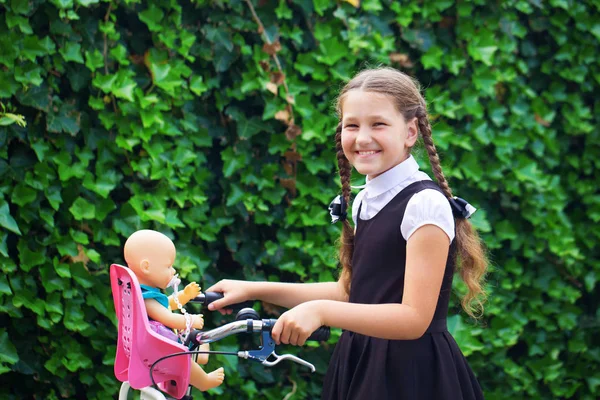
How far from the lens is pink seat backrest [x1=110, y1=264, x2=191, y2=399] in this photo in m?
1.83

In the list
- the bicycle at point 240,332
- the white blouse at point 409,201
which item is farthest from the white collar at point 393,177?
the bicycle at point 240,332

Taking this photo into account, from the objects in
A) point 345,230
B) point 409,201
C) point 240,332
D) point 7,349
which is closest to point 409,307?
point 409,201

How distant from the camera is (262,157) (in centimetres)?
332

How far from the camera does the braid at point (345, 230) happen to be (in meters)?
2.38

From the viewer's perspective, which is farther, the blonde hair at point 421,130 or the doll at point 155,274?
the blonde hair at point 421,130

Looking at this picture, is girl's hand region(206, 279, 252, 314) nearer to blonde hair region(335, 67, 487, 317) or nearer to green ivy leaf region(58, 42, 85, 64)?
blonde hair region(335, 67, 487, 317)

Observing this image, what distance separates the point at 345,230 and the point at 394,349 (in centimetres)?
44

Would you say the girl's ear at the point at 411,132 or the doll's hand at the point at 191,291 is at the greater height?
the girl's ear at the point at 411,132

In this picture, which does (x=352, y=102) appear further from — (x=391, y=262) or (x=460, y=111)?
(x=460, y=111)

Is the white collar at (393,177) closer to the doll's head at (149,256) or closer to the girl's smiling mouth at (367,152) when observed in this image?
the girl's smiling mouth at (367,152)

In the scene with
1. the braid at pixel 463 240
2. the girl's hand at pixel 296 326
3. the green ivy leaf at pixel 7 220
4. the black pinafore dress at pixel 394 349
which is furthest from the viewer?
the green ivy leaf at pixel 7 220

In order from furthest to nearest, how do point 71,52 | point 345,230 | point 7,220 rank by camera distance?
point 71,52 < point 7,220 < point 345,230

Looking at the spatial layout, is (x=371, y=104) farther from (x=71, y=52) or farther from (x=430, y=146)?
(x=71, y=52)

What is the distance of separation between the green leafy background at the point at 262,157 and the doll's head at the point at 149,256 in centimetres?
101
